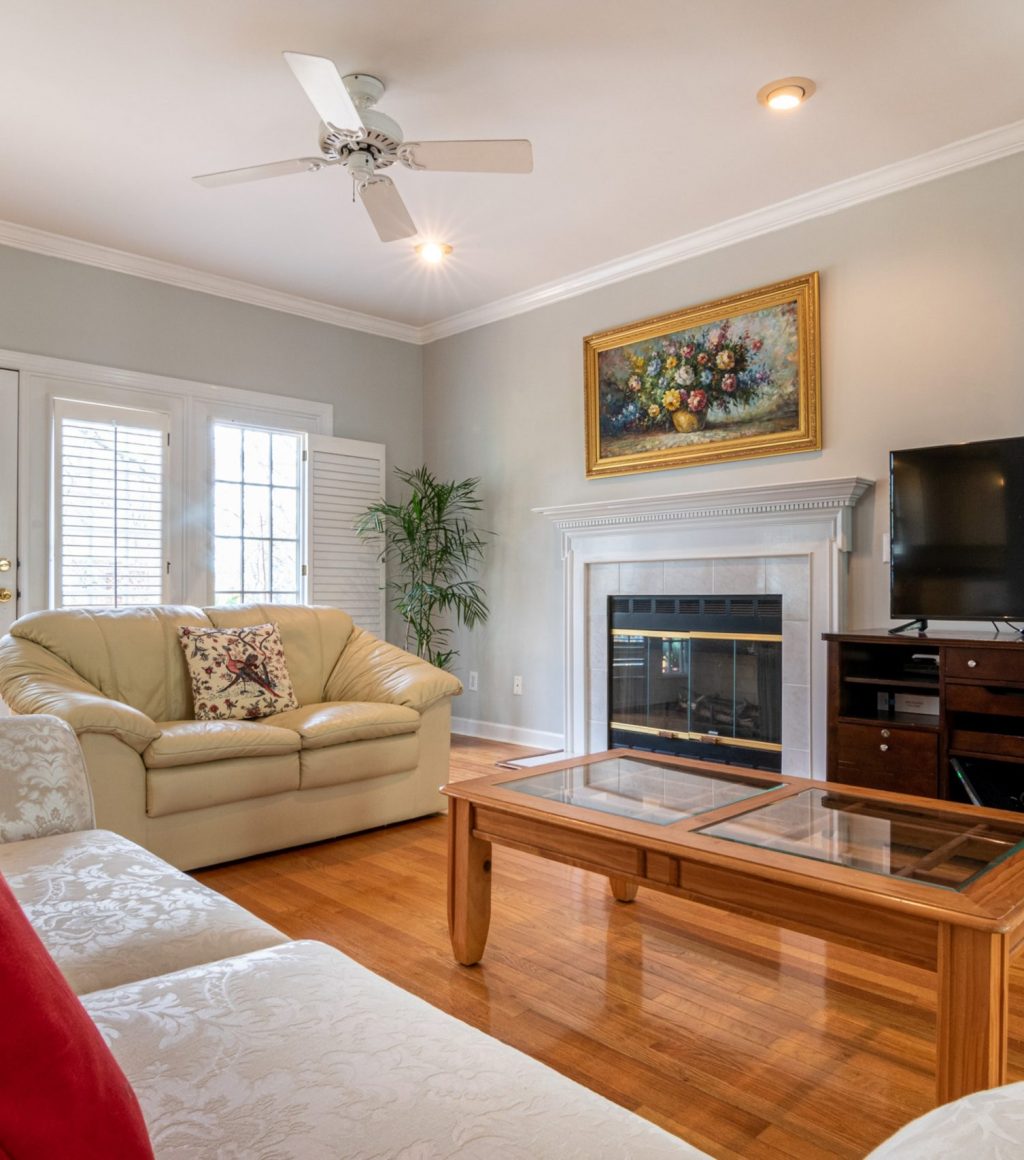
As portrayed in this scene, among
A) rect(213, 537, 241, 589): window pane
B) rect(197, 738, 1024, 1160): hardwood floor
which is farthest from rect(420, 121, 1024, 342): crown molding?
rect(197, 738, 1024, 1160): hardwood floor

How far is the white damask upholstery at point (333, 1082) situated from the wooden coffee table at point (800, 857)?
738 millimetres

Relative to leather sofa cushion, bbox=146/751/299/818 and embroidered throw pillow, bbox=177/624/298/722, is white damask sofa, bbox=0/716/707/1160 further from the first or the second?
embroidered throw pillow, bbox=177/624/298/722

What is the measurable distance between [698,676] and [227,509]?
9.72 feet

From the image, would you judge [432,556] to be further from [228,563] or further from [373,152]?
[373,152]

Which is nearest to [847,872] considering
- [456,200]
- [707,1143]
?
[707,1143]

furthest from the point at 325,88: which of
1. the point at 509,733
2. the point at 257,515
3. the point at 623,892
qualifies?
the point at 509,733

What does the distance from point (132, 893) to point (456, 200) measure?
3.46 m

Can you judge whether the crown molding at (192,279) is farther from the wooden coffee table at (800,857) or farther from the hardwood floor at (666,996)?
the wooden coffee table at (800,857)

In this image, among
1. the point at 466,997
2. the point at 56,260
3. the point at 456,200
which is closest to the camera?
the point at 466,997

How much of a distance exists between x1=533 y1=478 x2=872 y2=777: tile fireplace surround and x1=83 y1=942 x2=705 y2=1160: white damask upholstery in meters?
3.22

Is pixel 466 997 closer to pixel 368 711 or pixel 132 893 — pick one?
pixel 132 893

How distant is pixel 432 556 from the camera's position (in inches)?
223

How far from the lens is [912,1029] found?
6.03 ft

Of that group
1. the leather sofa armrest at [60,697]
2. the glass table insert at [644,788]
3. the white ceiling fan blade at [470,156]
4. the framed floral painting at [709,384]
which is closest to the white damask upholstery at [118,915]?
the glass table insert at [644,788]
